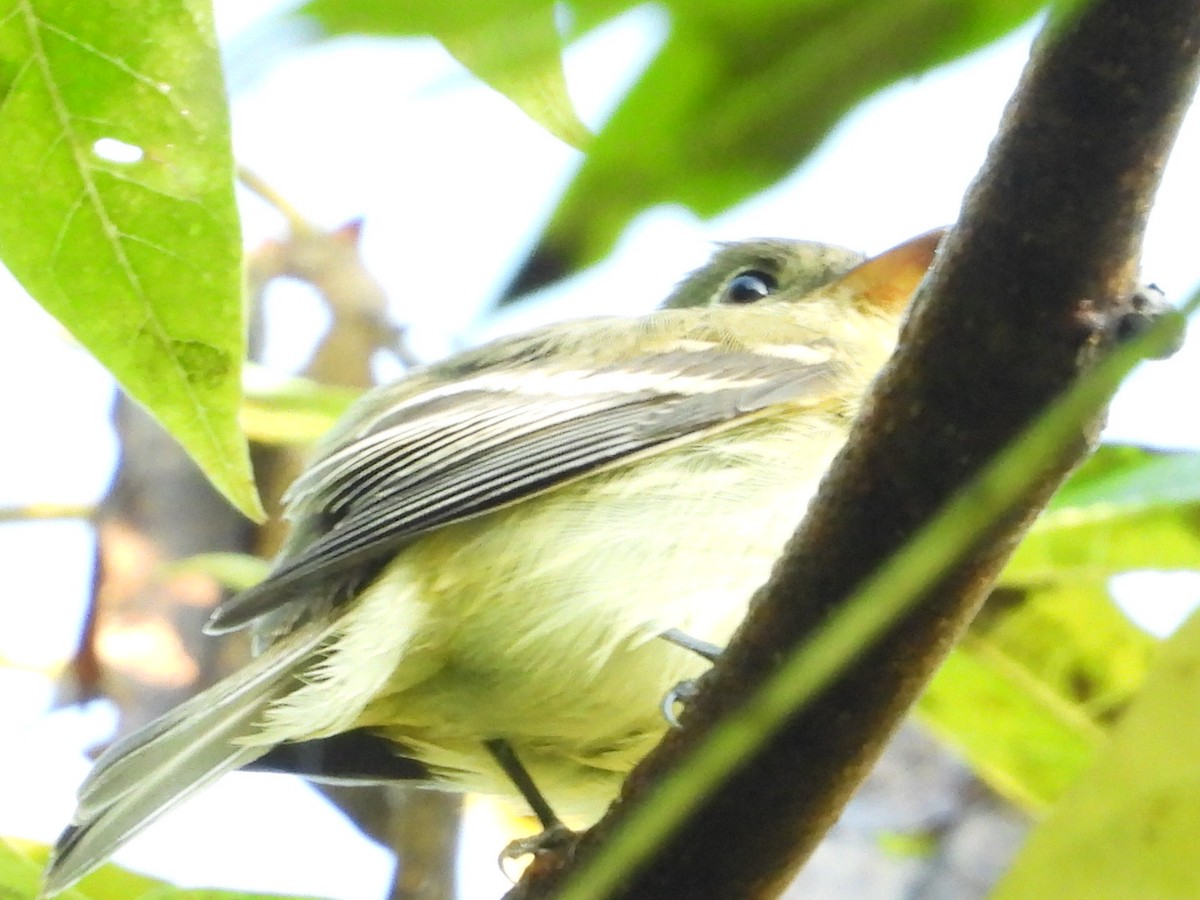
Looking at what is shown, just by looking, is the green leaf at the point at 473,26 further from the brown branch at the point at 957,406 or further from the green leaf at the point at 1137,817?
the brown branch at the point at 957,406

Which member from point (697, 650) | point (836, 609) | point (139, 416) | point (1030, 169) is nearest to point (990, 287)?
point (1030, 169)

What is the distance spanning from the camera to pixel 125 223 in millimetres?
1204

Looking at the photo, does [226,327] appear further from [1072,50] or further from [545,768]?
[545,768]

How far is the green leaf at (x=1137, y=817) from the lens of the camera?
44cm

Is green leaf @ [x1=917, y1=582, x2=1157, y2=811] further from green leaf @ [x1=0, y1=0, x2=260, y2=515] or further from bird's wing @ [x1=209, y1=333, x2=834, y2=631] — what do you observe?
green leaf @ [x1=0, y1=0, x2=260, y2=515]

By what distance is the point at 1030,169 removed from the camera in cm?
82

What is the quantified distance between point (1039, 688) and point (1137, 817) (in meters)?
1.74

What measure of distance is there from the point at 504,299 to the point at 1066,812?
24 cm

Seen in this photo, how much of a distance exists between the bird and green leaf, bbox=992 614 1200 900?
1585 mm

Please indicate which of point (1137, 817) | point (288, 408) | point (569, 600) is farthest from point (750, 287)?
point (1137, 817)

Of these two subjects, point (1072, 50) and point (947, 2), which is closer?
point (947, 2)

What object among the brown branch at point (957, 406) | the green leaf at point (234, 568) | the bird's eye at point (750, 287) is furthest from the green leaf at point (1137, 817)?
the bird's eye at point (750, 287)

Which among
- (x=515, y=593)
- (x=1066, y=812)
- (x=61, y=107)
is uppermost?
(x=515, y=593)

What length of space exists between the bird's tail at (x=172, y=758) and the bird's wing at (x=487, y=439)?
109 mm
